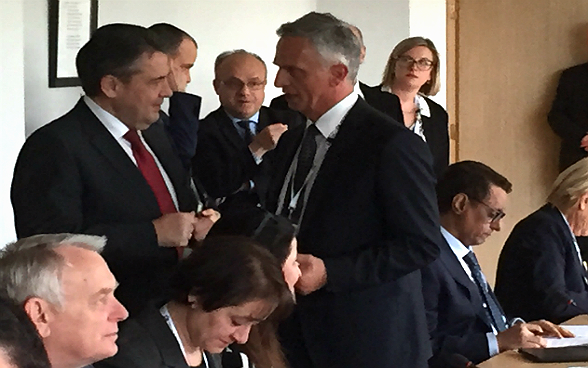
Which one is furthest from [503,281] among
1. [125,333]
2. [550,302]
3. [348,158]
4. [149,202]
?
[125,333]

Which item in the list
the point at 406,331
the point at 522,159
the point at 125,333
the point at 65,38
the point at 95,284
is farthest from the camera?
the point at 522,159

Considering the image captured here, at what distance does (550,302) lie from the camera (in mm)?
2938

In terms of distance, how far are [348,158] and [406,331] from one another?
478 millimetres

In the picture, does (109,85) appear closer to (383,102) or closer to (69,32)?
(69,32)

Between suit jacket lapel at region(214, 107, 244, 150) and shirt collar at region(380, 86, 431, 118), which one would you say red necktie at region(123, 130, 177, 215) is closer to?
suit jacket lapel at region(214, 107, 244, 150)

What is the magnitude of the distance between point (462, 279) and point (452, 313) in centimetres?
11

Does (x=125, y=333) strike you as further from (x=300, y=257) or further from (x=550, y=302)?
(x=550, y=302)

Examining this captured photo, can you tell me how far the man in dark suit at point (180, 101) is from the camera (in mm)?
2957

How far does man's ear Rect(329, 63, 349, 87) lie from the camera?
223 cm

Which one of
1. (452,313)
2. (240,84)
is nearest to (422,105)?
(240,84)

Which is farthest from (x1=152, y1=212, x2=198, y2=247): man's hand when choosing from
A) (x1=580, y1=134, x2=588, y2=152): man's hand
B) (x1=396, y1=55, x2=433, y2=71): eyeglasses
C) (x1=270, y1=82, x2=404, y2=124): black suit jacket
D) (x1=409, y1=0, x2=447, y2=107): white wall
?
(x1=580, y1=134, x2=588, y2=152): man's hand

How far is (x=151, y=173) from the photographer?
236 cm

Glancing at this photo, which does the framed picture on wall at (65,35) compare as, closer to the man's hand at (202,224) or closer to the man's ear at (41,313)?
the man's hand at (202,224)

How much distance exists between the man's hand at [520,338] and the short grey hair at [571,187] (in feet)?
2.36
